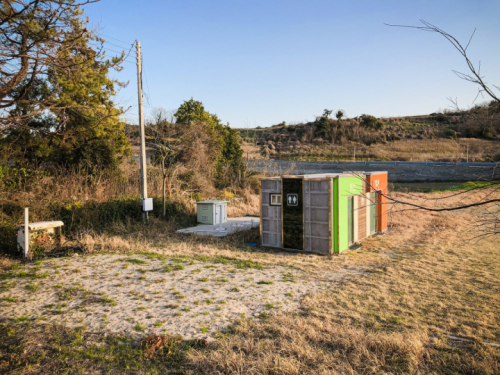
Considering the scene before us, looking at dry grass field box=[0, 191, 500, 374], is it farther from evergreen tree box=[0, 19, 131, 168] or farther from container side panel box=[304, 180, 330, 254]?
evergreen tree box=[0, 19, 131, 168]

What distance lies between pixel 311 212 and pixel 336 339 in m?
6.47

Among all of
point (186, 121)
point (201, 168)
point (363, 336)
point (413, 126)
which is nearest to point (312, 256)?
point (363, 336)

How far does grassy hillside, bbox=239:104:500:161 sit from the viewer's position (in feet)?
147

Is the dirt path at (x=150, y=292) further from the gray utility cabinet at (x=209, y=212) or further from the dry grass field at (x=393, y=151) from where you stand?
the dry grass field at (x=393, y=151)

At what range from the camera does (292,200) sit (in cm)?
1179

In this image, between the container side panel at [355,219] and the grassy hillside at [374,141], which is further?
the grassy hillside at [374,141]

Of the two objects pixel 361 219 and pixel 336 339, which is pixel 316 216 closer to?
pixel 361 219

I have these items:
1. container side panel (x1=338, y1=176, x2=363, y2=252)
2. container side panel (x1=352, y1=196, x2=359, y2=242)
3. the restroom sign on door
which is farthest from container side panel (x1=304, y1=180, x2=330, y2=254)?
container side panel (x1=352, y1=196, x2=359, y2=242)

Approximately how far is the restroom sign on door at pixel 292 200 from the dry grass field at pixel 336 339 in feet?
8.79

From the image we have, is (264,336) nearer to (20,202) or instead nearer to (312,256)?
(312,256)

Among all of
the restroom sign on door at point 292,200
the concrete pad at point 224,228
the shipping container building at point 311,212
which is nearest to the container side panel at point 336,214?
the shipping container building at point 311,212

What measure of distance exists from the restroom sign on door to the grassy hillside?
20692mm

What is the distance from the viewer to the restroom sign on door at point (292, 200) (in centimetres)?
1171

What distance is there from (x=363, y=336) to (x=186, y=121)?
82.1 feet
